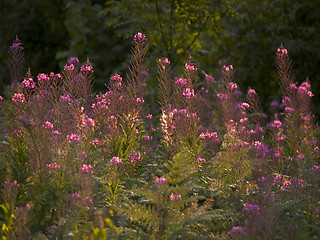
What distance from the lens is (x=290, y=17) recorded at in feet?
35.2

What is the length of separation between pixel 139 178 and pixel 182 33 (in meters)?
4.55

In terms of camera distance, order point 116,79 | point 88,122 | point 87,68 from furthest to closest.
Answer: point 116,79
point 87,68
point 88,122

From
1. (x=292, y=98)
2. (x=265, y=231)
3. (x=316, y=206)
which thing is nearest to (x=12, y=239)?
(x=265, y=231)

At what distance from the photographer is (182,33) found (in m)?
9.16

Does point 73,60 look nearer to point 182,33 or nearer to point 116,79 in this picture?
point 116,79

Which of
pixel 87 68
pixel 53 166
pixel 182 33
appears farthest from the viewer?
pixel 182 33

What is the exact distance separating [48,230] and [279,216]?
1970mm

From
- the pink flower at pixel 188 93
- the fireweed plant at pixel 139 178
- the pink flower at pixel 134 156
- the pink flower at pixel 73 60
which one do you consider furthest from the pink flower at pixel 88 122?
the pink flower at pixel 188 93

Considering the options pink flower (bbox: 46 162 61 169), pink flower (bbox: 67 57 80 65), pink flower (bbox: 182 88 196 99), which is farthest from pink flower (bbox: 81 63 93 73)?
pink flower (bbox: 46 162 61 169)

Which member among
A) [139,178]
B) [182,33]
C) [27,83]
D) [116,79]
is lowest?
[182,33]

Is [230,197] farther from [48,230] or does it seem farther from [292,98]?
[292,98]

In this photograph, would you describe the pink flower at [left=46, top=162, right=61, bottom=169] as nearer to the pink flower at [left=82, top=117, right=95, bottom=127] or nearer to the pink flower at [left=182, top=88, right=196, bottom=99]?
the pink flower at [left=82, top=117, right=95, bottom=127]

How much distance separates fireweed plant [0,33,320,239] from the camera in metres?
3.82

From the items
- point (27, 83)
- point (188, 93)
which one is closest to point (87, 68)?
point (27, 83)
